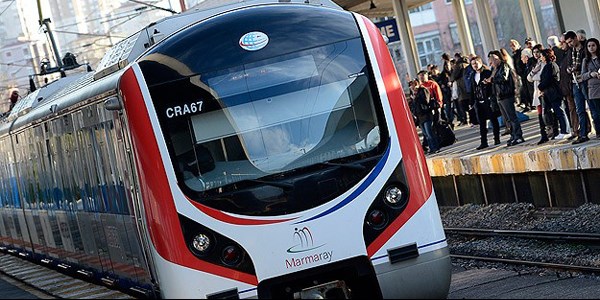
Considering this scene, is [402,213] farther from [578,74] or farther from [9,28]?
[9,28]

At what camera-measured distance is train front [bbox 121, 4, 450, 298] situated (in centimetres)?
927

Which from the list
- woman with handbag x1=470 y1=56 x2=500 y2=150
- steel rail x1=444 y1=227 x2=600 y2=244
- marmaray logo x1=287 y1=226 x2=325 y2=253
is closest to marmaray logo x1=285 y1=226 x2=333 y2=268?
marmaray logo x1=287 y1=226 x2=325 y2=253

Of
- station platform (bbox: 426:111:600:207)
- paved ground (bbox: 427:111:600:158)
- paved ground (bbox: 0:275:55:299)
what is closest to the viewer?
paved ground (bbox: 0:275:55:299)

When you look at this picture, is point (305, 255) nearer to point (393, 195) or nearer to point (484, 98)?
point (393, 195)

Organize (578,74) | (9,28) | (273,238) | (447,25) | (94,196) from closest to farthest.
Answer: (273,238), (94,196), (578,74), (447,25), (9,28)

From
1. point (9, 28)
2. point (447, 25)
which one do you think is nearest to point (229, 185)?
point (447, 25)

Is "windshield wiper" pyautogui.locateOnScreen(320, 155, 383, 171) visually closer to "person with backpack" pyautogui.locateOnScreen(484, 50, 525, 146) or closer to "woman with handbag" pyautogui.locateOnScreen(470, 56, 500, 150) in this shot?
"person with backpack" pyautogui.locateOnScreen(484, 50, 525, 146)

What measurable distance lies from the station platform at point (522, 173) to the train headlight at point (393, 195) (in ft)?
23.5

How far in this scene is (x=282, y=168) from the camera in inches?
374

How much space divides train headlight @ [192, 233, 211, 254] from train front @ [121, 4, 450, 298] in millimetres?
10

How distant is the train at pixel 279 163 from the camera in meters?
9.27

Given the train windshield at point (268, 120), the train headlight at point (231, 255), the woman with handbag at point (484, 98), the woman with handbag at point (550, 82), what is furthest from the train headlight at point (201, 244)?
the woman with handbag at point (484, 98)

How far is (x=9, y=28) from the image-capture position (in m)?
98.4

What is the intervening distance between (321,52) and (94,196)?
4.34 meters
